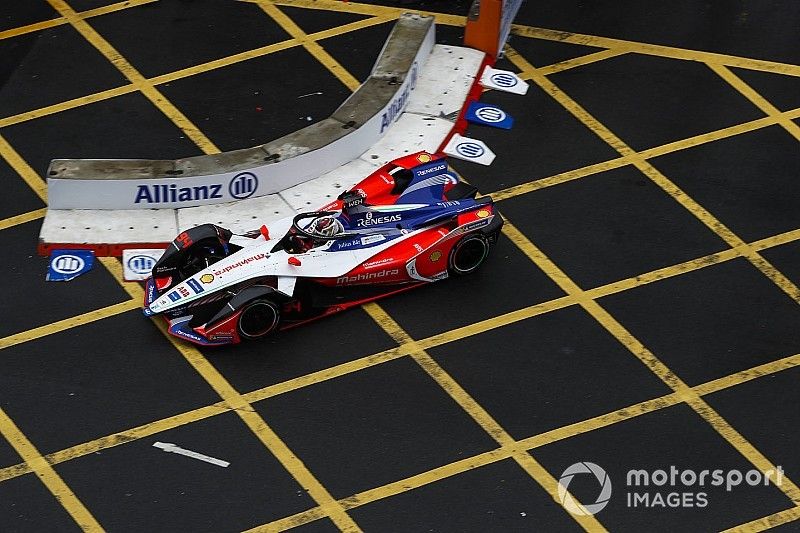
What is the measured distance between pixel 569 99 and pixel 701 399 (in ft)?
19.8

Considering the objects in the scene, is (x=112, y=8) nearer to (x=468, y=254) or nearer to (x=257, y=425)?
(x=468, y=254)

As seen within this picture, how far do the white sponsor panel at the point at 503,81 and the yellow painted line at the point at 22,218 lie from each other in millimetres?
6616

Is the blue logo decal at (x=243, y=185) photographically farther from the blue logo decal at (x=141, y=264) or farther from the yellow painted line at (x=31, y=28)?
the yellow painted line at (x=31, y=28)

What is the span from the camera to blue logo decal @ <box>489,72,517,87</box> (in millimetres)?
21328

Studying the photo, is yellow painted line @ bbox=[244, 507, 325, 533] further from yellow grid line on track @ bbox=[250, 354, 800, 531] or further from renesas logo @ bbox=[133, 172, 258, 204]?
renesas logo @ bbox=[133, 172, 258, 204]

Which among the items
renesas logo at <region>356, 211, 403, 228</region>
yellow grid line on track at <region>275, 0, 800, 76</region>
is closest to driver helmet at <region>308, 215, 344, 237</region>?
renesas logo at <region>356, 211, 403, 228</region>

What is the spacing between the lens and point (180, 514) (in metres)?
15.3

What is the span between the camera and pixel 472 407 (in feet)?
54.0

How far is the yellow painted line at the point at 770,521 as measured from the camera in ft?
50.0

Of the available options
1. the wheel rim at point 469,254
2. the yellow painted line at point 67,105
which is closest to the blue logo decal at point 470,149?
the wheel rim at point 469,254

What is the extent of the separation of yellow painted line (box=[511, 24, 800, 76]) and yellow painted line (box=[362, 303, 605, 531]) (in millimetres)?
6550

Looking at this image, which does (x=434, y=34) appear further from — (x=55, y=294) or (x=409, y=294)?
(x=55, y=294)

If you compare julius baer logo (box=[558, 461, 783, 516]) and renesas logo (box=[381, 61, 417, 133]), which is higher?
renesas logo (box=[381, 61, 417, 133])

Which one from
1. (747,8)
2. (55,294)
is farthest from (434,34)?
(55,294)
